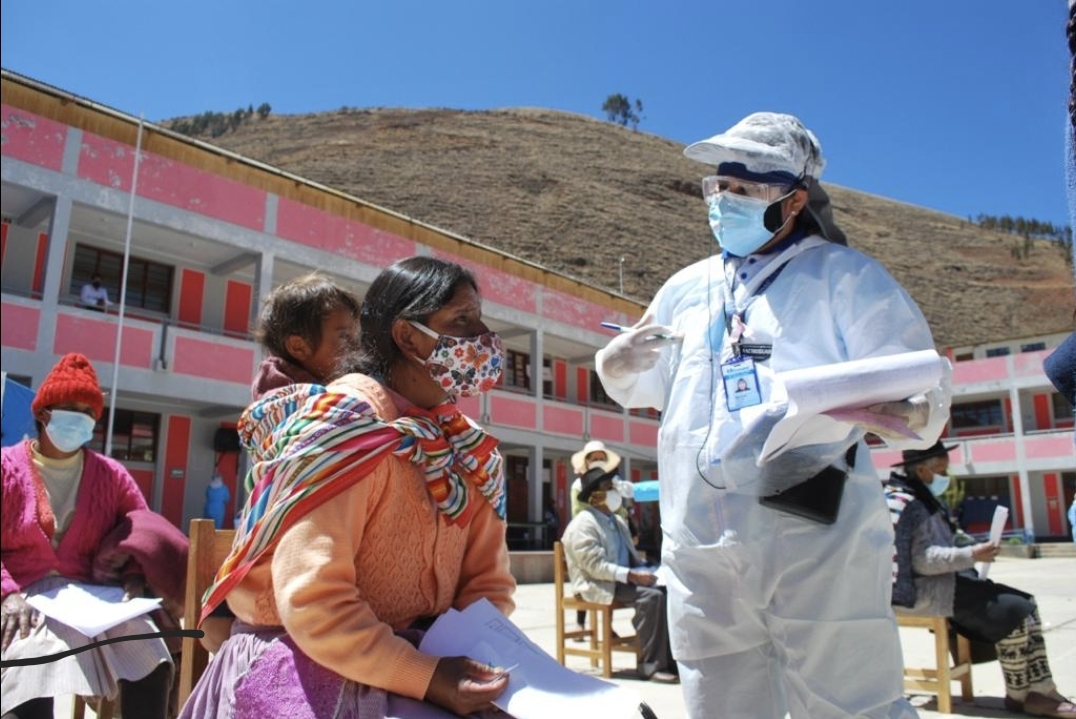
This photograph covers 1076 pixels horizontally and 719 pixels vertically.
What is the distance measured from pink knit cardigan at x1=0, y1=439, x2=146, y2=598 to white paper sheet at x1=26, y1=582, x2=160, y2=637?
10cm

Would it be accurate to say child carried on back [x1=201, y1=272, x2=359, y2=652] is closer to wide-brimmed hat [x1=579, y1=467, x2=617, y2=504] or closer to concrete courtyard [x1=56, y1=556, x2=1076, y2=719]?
concrete courtyard [x1=56, y1=556, x2=1076, y2=719]

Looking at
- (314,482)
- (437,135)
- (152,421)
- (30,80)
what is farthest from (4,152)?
(437,135)

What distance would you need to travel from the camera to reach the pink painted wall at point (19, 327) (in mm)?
12922

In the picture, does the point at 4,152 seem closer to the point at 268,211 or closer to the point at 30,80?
the point at 30,80

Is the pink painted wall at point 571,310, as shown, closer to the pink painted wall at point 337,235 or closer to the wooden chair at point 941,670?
the pink painted wall at point 337,235

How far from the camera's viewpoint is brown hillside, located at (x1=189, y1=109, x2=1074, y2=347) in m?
66.4

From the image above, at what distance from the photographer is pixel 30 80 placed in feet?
44.2

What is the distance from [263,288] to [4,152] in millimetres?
4554

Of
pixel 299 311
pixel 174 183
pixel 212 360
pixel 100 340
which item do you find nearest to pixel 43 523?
pixel 299 311

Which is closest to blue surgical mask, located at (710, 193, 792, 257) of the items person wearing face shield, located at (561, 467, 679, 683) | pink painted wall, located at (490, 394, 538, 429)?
person wearing face shield, located at (561, 467, 679, 683)

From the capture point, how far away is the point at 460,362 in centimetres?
167

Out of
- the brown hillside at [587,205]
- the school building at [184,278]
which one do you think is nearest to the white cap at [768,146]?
the school building at [184,278]

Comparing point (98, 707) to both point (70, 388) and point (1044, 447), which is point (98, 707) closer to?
point (70, 388)

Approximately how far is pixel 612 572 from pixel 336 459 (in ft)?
16.6
